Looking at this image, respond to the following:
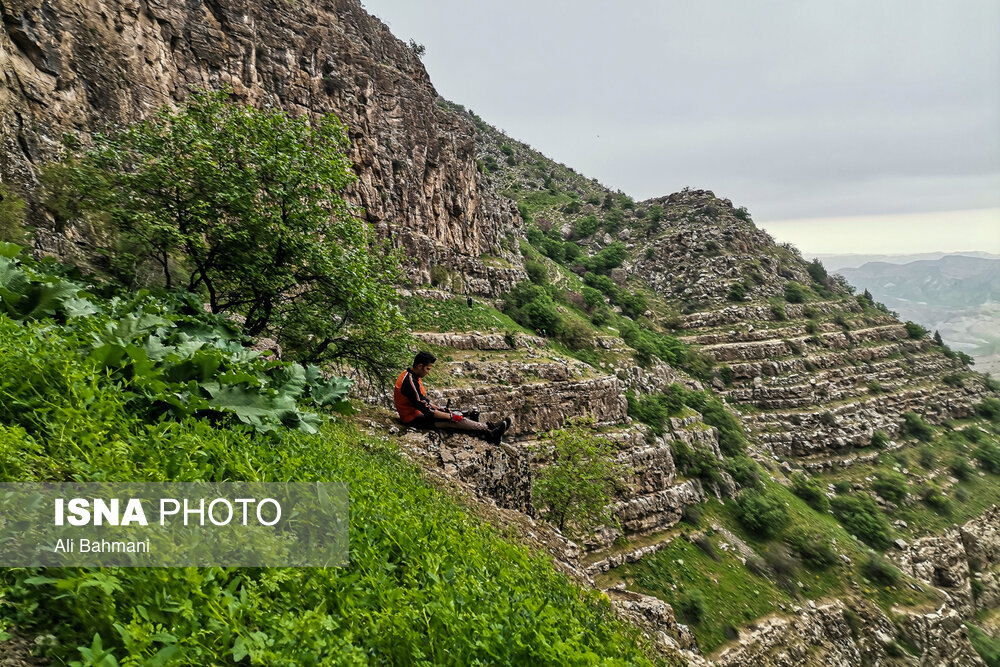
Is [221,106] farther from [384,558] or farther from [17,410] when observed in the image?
[384,558]

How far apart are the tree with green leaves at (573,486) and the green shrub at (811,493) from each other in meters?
30.8

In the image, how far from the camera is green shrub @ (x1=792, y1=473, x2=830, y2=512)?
43228mm

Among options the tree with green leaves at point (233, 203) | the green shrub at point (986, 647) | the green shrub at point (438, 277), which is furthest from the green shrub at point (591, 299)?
the tree with green leaves at point (233, 203)

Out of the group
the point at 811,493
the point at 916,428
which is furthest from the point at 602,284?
the point at 916,428

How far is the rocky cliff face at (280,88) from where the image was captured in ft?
59.0

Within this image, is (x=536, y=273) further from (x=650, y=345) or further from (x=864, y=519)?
(x=864, y=519)

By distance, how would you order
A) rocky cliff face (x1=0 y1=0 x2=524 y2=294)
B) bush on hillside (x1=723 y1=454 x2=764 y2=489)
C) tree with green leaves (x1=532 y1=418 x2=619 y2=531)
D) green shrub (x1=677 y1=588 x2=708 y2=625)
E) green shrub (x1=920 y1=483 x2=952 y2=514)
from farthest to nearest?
green shrub (x1=920 y1=483 x2=952 y2=514) < bush on hillside (x1=723 y1=454 x2=764 y2=489) < green shrub (x1=677 y1=588 x2=708 y2=625) < tree with green leaves (x1=532 y1=418 x2=619 y2=531) < rocky cliff face (x1=0 y1=0 x2=524 y2=294)

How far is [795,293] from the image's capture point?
72.4m

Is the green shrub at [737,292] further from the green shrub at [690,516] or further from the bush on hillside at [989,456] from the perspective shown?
the green shrub at [690,516]

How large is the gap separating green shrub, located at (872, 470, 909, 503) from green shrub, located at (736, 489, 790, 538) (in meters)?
18.5

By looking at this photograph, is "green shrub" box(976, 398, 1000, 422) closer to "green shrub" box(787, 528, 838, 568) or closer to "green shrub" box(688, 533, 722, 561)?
"green shrub" box(787, 528, 838, 568)

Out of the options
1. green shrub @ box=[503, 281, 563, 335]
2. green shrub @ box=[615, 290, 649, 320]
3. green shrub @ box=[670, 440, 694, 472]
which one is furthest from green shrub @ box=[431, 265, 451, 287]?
green shrub @ box=[615, 290, 649, 320]

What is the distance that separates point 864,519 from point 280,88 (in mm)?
68984

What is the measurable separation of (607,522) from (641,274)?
65.6 m
